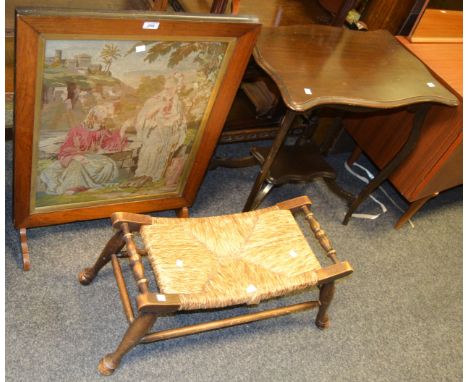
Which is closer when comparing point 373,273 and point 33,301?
point 33,301

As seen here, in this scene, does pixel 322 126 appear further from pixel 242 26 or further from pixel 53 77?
pixel 53 77

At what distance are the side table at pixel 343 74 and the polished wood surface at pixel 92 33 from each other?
20 centimetres

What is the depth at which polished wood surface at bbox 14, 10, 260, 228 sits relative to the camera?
1.21 meters

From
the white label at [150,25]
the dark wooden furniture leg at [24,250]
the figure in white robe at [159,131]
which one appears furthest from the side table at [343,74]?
the dark wooden furniture leg at [24,250]

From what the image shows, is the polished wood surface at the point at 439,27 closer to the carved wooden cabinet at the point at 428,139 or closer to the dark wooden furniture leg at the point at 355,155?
the carved wooden cabinet at the point at 428,139

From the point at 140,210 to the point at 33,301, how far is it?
0.51m

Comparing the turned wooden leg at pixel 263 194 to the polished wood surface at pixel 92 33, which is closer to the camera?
the polished wood surface at pixel 92 33

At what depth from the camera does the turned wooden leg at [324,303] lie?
1726 millimetres

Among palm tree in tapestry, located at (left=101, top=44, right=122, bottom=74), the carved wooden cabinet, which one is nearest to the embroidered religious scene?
palm tree in tapestry, located at (left=101, top=44, right=122, bottom=74)

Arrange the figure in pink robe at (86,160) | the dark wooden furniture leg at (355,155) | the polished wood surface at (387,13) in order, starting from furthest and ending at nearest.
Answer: the dark wooden furniture leg at (355,155) → the polished wood surface at (387,13) → the figure in pink robe at (86,160)

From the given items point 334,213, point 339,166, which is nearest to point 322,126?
point 339,166

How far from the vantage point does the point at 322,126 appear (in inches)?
102

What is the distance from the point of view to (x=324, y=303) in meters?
1.80

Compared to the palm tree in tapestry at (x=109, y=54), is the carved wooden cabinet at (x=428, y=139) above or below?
below
